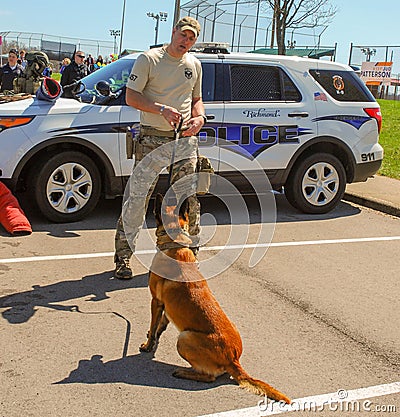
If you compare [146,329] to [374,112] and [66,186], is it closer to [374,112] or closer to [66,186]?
[66,186]

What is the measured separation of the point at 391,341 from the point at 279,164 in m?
3.58

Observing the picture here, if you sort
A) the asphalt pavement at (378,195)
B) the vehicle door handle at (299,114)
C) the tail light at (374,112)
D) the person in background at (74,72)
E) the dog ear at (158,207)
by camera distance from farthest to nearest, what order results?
1. the person in background at (74,72)
2. the asphalt pavement at (378,195)
3. the tail light at (374,112)
4. the vehicle door handle at (299,114)
5. the dog ear at (158,207)

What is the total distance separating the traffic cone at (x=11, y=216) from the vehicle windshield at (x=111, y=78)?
1.36 meters

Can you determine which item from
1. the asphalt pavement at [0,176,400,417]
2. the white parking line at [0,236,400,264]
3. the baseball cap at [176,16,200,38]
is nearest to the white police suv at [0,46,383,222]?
the asphalt pavement at [0,176,400,417]

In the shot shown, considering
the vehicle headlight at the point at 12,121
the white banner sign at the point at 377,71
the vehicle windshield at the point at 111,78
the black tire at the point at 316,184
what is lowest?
the black tire at the point at 316,184

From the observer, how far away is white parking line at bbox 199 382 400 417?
11.1 ft

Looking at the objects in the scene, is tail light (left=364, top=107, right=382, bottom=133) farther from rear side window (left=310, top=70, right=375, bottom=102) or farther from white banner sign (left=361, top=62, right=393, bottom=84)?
white banner sign (left=361, top=62, right=393, bottom=84)

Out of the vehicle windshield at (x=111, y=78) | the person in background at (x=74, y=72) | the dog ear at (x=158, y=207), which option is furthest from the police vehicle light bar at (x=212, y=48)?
the person in background at (x=74, y=72)

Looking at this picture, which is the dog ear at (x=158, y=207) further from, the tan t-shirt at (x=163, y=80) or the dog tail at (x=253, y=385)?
the dog tail at (x=253, y=385)

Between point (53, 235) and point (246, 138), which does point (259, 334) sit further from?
point (246, 138)

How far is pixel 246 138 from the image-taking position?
7.38 m

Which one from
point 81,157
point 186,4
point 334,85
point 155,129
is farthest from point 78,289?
point 186,4

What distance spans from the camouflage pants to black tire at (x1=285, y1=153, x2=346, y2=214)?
114 inches

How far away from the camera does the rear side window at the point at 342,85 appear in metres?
7.98
